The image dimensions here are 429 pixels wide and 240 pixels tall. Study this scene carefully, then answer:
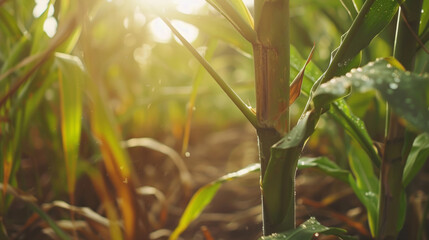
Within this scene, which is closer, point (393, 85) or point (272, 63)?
point (393, 85)

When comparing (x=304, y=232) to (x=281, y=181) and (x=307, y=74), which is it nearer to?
(x=281, y=181)

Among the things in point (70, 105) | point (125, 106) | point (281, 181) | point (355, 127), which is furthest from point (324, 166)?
point (125, 106)

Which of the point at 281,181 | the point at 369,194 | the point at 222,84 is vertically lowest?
the point at 369,194

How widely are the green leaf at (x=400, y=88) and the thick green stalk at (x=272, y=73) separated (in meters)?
0.09

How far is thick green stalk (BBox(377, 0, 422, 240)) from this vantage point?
0.42m

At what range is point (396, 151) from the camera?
450 millimetres

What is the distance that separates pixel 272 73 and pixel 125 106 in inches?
36.8

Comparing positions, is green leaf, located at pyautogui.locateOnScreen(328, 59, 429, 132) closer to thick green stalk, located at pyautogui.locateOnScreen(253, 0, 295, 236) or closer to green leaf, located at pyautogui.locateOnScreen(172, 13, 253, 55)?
thick green stalk, located at pyautogui.locateOnScreen(253, 0, 295, 236)

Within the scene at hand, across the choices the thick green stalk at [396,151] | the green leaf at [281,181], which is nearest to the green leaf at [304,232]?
the green leaf at [281,181]

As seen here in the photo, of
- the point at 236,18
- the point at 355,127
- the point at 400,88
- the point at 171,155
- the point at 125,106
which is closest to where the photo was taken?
the point at 400,88

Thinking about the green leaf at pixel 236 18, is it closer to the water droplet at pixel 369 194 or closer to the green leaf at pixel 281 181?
the green leaf at pixel 281 181

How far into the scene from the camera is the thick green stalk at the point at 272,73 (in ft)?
1.14

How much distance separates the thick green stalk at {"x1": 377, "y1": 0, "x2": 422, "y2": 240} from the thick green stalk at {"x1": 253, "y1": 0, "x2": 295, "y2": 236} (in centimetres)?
14

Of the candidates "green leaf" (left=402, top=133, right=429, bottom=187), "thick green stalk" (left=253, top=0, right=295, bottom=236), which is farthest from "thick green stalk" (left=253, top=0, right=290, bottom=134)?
Answer: "green leaf" (left=402, top=133, right=429, bottom=187)
